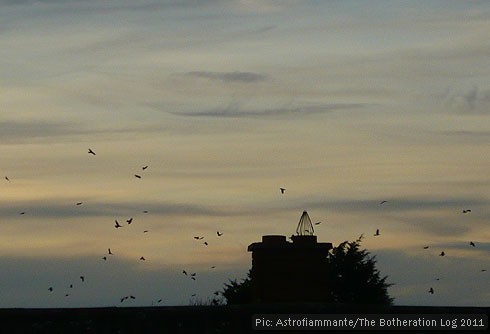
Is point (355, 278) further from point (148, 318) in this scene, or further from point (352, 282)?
point (148, 318)

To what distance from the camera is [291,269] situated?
35312mm

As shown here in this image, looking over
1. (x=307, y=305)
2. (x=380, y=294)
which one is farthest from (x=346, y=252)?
(x=307, y=305)

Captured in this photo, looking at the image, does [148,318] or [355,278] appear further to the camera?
[355,278]

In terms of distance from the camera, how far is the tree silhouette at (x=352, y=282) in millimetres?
59812

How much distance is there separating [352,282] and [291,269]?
26.1m

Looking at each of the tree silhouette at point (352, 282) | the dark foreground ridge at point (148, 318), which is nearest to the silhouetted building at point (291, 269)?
the dark foreground ridge at point (148, 318)

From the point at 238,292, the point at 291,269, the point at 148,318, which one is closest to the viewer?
the point at 148,318

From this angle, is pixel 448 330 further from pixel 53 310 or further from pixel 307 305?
pixel 53 310

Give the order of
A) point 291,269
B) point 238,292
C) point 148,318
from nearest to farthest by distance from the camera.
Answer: point 148,318, point 291,269, point 238,292

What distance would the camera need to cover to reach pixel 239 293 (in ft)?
197

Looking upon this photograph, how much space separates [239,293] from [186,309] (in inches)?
1269

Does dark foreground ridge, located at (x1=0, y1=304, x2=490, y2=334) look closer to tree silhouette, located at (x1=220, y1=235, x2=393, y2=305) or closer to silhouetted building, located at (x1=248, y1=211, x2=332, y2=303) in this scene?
silhouetted building, located at (x1=248, y1=211, x2=332, y2=303)

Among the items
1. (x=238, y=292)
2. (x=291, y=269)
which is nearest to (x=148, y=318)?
(x=291, y=269)

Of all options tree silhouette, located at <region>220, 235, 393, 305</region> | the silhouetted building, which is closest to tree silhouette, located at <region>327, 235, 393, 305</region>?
tree silhouette, located at <region>220, 235, 393, 305</region>
